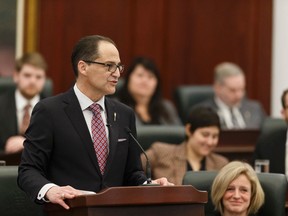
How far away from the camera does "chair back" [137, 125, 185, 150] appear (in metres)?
7.12

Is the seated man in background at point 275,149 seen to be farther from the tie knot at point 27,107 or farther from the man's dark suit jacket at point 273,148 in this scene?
the tie knot at point 27,107

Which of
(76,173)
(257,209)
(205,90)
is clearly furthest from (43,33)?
(76,173)

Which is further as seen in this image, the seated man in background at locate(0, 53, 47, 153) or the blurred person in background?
the blurred person in background

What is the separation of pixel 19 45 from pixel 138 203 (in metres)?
5.47

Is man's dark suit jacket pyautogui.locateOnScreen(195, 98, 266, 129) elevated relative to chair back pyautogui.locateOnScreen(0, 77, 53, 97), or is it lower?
lower

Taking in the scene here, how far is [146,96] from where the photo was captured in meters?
8.66

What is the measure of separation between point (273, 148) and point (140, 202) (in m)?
2.99

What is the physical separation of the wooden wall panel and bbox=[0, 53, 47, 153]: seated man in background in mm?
1138

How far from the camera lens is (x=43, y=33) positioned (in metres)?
9.73

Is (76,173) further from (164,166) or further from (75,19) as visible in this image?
(75,19)

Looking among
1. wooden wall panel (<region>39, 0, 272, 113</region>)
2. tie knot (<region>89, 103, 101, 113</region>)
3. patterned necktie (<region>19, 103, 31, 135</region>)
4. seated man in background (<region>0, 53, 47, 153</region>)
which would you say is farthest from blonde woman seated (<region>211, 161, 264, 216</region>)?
wooden wall panel (<region>39, 0, 272, 113</region>)

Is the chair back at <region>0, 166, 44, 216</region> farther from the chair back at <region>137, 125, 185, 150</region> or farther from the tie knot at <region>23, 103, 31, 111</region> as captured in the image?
the tie knot at <region>23, 103, 31, 111</region>

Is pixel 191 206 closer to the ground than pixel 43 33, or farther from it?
closer to the ground

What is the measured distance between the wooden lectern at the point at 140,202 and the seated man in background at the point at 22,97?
360 centimetres
